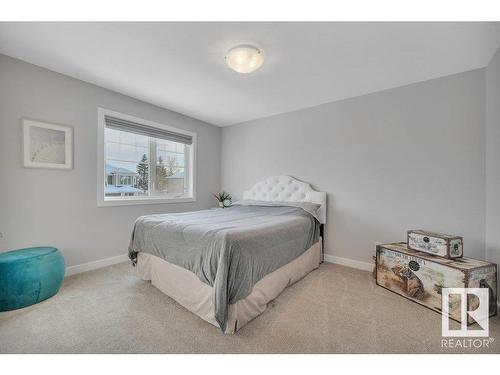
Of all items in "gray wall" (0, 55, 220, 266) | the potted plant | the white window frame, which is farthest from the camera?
the potted plant

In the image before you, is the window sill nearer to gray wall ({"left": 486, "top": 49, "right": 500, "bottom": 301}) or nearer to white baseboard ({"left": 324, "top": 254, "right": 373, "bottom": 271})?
white baseboard ({"left": 324, "top": 254, "right": 373, "bottom": 271})

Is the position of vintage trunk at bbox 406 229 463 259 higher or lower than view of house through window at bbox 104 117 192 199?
lower

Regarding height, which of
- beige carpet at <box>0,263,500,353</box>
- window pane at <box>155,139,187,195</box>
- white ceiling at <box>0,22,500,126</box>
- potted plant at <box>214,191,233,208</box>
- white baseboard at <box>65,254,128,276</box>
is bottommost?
beige carpet at <box>0,263,500,353</box>

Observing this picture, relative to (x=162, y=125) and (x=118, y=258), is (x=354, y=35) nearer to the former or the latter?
(x=162, y=125)

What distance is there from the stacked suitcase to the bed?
0.86 meters

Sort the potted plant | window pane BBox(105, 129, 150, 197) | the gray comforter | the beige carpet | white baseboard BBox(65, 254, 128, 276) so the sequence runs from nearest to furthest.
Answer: the beige carpet, the gray comforter, white baseboard BBox(65, 254, 128, 276), window pane BBox(105, 129, 150, 197), the potted plant

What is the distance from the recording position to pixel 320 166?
311cm

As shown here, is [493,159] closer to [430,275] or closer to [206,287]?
[430,275]

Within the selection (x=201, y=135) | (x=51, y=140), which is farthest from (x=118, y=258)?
(x=201, y=135)

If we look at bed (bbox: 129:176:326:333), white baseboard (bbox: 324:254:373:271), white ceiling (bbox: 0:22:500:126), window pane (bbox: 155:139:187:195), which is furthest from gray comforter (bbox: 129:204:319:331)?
white ceiling (bbox: 0:22:500:126)

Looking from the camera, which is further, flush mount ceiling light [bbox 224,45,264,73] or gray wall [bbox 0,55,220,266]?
gray wall [bbox 0,55,220,266]

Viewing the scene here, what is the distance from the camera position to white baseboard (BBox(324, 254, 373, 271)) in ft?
8.84

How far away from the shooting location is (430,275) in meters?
1.81
